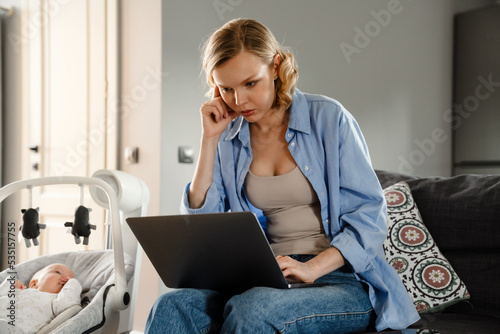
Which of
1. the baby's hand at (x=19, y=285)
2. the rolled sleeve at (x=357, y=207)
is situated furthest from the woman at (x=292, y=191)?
the baby's hand at (x=19, y=285)

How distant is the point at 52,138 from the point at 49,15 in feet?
2.34

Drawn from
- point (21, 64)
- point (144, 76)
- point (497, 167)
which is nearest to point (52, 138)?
point (21, 64)

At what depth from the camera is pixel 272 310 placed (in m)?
1.13

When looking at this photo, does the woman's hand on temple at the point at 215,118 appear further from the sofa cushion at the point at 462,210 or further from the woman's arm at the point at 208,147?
the sofa cushion at the point at 462,210

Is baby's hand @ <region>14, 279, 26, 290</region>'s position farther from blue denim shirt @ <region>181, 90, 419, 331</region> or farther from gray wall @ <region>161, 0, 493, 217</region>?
gray wall @ <region>161, 0, 493, 217</region>

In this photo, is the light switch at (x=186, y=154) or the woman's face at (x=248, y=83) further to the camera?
the light switch at (x=186, y=154)

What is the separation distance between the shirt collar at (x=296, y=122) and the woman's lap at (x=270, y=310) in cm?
39

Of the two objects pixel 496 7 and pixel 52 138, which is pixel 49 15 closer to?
pixel 52 138

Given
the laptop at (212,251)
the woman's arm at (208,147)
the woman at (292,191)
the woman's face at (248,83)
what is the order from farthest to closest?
the woman's arm at (208,147) < the woman's face at (248,83) < the woman at (292,191) < the laptop at (212,251)

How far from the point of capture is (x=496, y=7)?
4051 mm

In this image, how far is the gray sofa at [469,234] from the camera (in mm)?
1603

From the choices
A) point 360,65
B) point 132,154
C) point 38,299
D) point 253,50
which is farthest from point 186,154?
point 360,65

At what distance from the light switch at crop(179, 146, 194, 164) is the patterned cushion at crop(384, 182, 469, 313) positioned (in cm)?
121

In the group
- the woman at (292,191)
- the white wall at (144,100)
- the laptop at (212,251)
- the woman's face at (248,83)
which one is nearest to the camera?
the laptop at (212,251)
